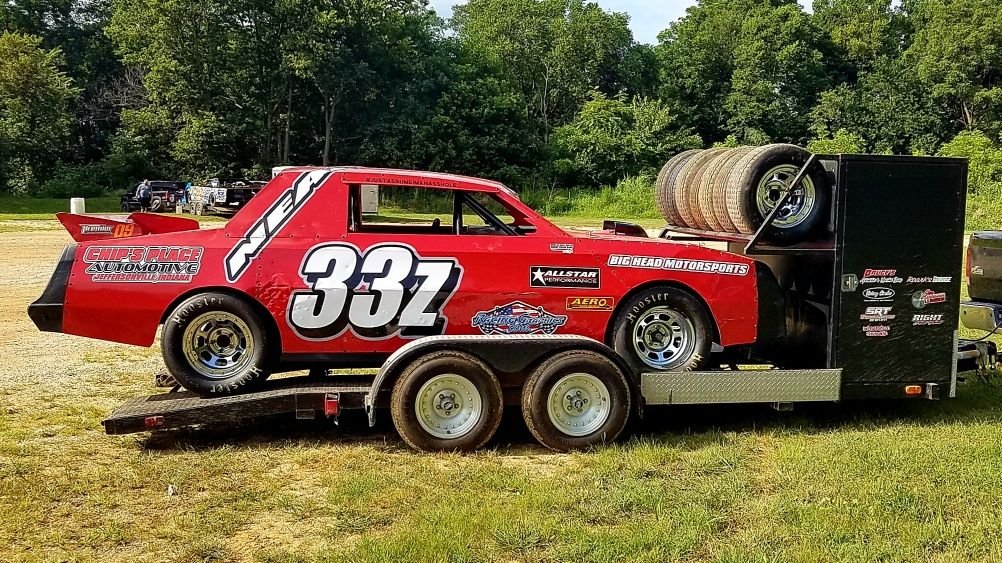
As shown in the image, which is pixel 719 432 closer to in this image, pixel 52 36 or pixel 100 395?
pixel 100 395

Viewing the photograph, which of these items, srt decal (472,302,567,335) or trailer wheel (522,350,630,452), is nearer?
trailer wheel (522,350,630,452)

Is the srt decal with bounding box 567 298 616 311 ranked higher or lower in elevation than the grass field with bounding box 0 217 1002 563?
higher

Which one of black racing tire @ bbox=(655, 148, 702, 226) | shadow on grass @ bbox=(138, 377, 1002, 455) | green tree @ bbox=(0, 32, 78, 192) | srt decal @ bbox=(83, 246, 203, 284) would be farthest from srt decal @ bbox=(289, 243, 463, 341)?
green tree @ bbox=(0, 32, 78, 192)

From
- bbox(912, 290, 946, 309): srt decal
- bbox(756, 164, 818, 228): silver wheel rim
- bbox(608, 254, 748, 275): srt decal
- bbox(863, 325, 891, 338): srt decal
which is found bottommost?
bbox(863, 325, 891, 338): srt decal

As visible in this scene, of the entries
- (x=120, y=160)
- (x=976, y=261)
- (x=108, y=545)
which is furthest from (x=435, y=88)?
(x=108, y=545)

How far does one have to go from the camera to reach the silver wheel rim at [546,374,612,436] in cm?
601

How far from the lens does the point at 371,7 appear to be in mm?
45406

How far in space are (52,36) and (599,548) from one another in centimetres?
6087

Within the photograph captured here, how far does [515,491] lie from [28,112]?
4737 centimetres

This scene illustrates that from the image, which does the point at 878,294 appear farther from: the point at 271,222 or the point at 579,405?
the point at 271,222

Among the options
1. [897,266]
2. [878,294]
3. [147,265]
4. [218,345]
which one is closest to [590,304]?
[878,294]

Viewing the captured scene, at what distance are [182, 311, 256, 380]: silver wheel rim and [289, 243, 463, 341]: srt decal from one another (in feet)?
1.29

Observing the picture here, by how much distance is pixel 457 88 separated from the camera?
Result: 4753 centimetres

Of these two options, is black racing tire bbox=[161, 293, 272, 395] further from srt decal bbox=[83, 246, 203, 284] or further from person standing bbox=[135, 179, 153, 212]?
person standing bbox=[135, 179, 153, 212]
